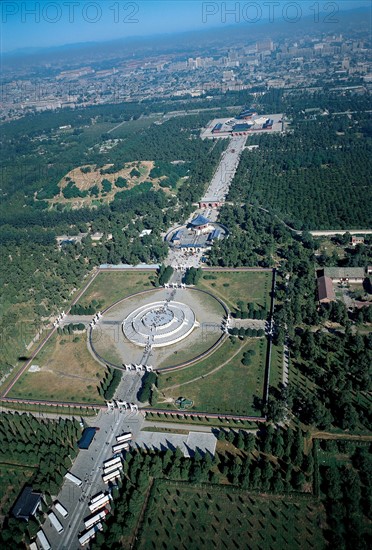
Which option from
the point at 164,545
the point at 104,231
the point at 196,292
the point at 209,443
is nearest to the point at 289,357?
the point at 209,443

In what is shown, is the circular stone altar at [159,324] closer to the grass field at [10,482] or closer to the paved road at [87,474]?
the paved road at [87,474]

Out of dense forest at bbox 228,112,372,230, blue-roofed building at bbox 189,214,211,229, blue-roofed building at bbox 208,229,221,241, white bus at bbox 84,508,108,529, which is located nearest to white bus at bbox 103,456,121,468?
white bus at bbox 84,508,108,529

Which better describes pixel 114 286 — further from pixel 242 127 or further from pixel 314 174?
pixel 242 127

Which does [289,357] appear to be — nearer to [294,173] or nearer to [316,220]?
[316,220]

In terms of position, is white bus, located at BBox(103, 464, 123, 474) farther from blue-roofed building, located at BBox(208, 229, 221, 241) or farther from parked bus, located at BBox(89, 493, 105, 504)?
blue-roofed building, located at BBox(208, 229, 221, 241)

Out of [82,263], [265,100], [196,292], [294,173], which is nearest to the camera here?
[196,292]

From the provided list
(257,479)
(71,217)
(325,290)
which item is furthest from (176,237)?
(257,479)

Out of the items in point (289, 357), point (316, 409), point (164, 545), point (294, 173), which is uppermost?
point (294, 173)
